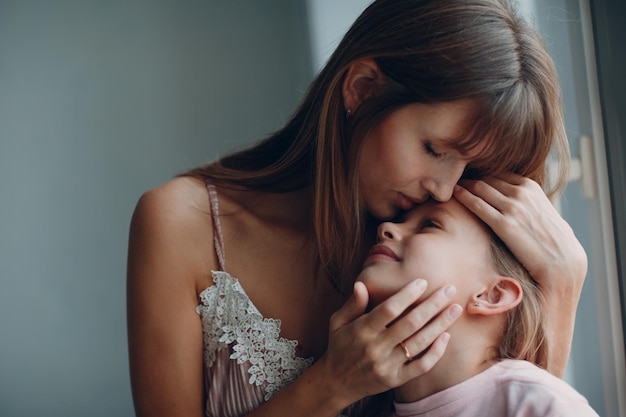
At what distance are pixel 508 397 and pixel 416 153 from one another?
404 millimetres

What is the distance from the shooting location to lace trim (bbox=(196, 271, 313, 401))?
4.52 feet

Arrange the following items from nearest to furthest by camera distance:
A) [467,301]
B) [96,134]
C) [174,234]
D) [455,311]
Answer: [455,311]
[467,301]
[174,234]
[96,134]

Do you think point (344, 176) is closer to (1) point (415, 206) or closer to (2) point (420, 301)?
(1) point (415, 206)

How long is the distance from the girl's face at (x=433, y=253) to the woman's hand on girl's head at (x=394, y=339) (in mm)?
54

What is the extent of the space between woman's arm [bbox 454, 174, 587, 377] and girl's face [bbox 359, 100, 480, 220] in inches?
3.5

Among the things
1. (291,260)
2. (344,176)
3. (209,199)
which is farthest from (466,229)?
(209,199)

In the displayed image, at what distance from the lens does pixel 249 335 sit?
139 cm

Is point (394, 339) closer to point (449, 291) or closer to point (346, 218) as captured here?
point (449, 291)

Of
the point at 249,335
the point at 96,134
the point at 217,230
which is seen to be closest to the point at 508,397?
the point at 249,335

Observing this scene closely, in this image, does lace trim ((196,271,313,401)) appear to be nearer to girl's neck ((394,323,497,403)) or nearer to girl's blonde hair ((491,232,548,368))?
girl's neck ((394,323,497,403))

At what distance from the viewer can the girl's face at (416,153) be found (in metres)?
1.19

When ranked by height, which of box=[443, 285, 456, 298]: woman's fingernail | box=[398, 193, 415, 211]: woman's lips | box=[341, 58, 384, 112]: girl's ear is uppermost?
box=[341, 58, 384, 112]: girl's ear

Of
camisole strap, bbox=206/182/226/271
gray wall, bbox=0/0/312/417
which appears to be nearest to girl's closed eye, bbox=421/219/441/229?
camisole strap, bbox=206/182/226/271

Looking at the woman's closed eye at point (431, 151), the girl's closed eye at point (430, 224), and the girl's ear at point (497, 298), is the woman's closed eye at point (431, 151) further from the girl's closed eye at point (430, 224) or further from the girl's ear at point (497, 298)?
the girl's ear at point (497, 298)
